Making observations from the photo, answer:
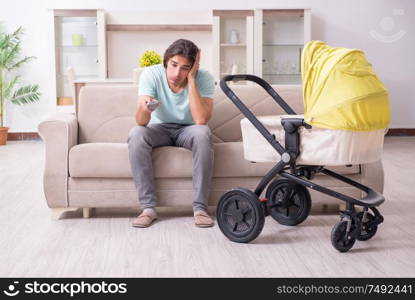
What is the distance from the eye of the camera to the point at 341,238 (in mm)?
2799

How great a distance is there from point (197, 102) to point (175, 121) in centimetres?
20

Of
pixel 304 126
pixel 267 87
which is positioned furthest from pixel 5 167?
pixel 304 126

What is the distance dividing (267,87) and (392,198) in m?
1.34

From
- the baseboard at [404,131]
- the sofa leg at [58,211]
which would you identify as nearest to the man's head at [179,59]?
the sofa leg at [58,211]

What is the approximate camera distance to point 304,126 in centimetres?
280

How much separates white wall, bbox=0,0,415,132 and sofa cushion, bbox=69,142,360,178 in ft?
14.5

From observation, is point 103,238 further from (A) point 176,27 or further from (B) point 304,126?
(A) point 176,27

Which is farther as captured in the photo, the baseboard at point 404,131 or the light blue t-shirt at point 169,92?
the baseboard at point 404,131

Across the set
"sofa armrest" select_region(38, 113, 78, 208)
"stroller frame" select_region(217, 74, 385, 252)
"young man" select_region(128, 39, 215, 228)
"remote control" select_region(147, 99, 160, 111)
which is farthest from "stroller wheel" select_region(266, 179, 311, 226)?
"sofa armrest" select_region(38, 113, 78, 208)

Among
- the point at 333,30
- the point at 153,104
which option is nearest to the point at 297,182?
the point at 153,104

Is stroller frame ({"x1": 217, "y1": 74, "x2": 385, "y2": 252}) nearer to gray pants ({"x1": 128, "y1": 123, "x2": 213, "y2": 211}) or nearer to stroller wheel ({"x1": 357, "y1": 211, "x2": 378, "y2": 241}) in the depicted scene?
stroller wheel ({"x1": 357, "y1": 211, "x2": 378, "y2": 241})

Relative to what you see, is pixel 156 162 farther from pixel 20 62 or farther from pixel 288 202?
pixel 20 62

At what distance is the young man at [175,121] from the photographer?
3.33 metres

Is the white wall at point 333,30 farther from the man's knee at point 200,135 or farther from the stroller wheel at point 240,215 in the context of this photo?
the stroller wheel at point 240,215
